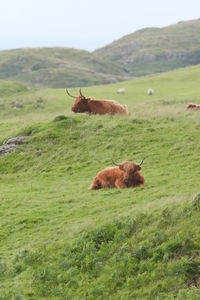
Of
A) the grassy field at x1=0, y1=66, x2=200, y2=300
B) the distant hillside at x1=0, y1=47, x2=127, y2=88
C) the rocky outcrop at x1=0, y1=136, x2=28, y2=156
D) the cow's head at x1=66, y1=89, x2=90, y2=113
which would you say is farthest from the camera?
the distant hillside at x1=0, y1=47, x2=127, y2=88

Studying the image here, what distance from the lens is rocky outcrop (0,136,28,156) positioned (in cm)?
2085

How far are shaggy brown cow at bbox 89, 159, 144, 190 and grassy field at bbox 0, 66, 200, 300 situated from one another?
0.46m

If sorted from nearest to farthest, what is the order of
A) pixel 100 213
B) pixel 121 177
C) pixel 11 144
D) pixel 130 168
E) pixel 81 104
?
pixel 100 213, pixel 130 168, pixel 121 177, pixel 11 144, pixel 81 104

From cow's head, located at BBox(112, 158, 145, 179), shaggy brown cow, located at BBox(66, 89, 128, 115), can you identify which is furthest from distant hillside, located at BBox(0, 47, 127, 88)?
cow's head, located at BBox(112, 158, 145, 179)

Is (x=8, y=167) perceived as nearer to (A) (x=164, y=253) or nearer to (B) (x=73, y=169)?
(B) (x=73, y=169)

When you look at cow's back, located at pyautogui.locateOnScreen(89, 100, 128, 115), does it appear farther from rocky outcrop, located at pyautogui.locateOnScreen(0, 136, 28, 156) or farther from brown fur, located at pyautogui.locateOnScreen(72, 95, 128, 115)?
rocky outcrop, located at pyautogui.locateOnScreen(0, 136, 28, 156)

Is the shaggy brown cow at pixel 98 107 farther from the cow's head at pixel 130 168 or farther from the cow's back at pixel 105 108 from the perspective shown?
the cow's head at pixel 130 168

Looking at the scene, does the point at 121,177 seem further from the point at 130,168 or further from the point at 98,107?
the point at 98,107

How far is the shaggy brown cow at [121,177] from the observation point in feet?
40.9

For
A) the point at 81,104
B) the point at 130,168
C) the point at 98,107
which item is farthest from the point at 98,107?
the point at 130,168

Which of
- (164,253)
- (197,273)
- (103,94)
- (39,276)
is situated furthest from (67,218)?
(103,94)

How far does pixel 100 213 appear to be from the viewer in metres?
10.1

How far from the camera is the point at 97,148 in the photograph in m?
18.7

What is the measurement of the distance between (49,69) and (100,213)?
152 metres
